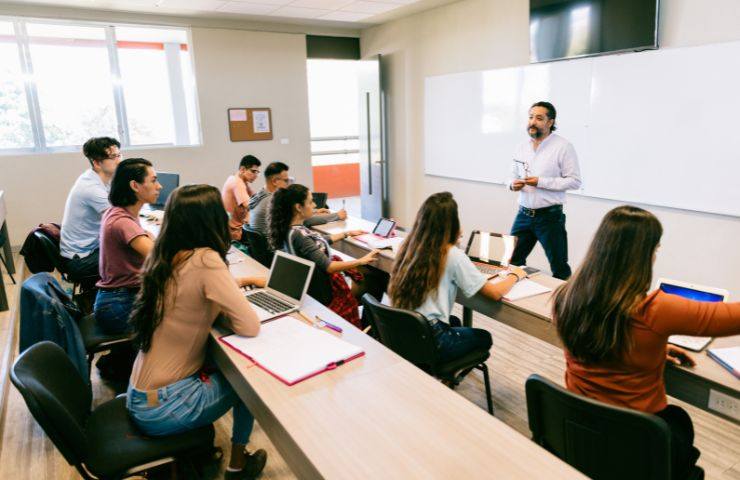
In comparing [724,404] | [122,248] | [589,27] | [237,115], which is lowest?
[724,404]

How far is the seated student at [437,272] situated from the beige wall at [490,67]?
7.66 ft

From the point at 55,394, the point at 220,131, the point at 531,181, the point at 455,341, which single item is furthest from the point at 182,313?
the point at 220,131

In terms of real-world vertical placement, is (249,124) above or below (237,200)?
above

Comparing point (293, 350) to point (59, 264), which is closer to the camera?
point (293, 350)

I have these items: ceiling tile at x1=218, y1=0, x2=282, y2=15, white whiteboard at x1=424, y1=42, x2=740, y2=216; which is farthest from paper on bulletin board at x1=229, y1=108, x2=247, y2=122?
white whiteboard at x1=424, y1=42, x2=740, y2=216

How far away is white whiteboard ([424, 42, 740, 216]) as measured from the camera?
3359 mm

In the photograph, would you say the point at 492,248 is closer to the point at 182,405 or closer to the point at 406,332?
the point at 406,332

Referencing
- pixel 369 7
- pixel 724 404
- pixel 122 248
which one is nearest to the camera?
pixel 724 404

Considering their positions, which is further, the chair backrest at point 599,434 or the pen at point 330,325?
the pen at point 330,325

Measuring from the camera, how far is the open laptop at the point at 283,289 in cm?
201

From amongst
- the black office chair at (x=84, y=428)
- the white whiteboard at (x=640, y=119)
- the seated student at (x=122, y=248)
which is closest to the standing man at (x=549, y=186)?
the white whiteboard at (x=640, y=119)

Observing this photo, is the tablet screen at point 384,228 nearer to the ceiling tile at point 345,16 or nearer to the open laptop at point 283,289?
the open laptop at point 283,289

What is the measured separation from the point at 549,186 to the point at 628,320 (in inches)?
89.4

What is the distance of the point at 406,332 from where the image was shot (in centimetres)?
202
